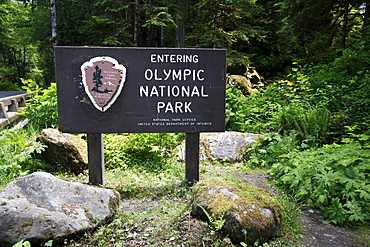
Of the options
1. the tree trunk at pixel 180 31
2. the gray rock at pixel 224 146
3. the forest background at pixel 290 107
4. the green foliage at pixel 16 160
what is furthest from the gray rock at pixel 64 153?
the tree trunk at pixel 180 31

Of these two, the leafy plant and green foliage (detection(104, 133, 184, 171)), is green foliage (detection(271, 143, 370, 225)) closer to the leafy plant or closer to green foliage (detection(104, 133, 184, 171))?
the leafy plant

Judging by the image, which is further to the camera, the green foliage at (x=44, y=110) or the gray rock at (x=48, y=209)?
the green foliage at (x=44, y=110)

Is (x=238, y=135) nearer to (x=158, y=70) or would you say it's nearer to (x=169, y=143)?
(x=169, y=143)

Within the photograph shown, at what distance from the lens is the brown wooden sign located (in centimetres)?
371

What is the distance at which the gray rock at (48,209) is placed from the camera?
2.60 m

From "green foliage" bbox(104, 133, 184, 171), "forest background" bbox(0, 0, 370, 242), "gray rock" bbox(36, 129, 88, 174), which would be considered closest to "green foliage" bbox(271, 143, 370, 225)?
"forest background" bbox(0, 0, 370, 242)

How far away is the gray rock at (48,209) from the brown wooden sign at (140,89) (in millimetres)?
929

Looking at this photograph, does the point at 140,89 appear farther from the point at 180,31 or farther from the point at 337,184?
the point at 180,31

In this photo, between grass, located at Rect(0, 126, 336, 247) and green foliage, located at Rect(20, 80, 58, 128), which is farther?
green foliage, located at Rect(20, 80, 58, 128)

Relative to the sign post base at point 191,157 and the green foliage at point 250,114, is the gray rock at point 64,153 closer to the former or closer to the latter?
the sign post base at point 191,157

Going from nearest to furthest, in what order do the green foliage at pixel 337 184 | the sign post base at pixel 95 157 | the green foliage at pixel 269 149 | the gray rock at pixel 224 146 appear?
the green foliage at pixel 337 184, the sign post base at pixel 95 157, the green foliage at pixel 269 149, the gray rock at pixel 224 146

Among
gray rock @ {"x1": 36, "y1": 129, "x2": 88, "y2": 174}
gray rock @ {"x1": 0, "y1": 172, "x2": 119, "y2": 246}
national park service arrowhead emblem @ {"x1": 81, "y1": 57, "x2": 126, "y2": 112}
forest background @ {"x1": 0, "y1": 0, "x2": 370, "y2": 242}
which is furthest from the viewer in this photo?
gray rock @ {"x1": 36, "y1": 129, "x2": 88, "y2": 174}

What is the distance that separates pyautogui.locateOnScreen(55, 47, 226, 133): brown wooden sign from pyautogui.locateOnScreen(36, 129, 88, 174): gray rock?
1069 millimetres

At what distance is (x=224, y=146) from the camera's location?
562 centimetres
